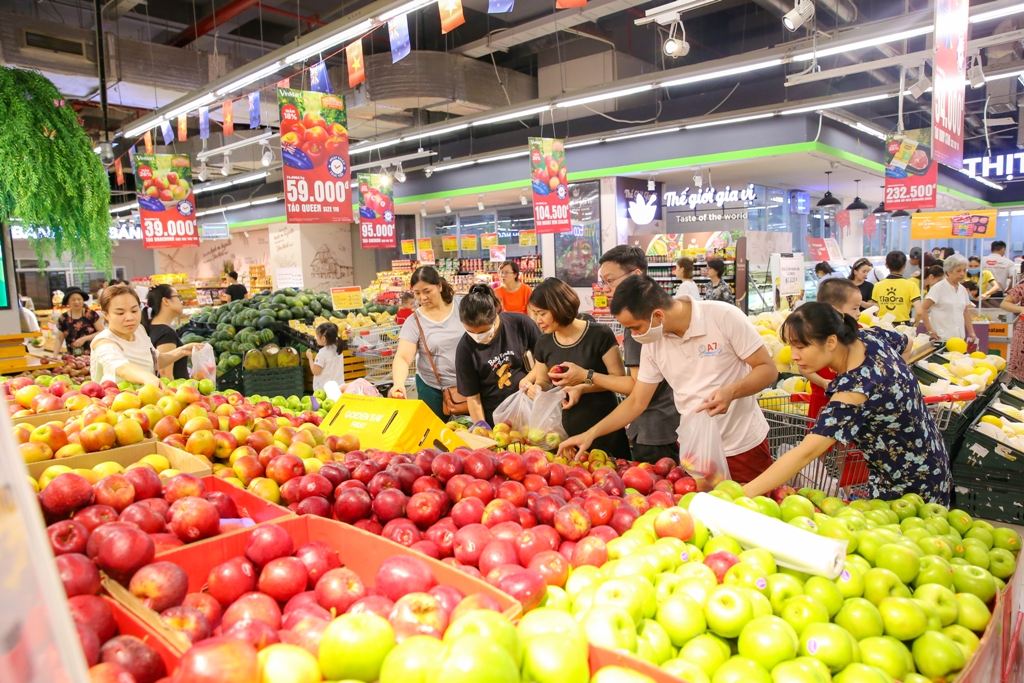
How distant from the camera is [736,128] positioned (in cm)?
1176

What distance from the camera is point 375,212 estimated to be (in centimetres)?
1141

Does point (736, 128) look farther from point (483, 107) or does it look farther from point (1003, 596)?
point (1003, 596)

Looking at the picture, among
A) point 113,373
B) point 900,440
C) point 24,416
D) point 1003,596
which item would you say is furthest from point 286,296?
point 1003,596

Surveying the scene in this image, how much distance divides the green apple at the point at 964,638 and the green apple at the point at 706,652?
63cm

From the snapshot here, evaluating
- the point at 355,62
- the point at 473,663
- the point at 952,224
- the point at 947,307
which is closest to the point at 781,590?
the point at 473,663

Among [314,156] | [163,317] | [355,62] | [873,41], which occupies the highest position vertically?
[873,41]

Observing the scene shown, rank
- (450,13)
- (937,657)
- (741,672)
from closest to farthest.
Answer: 1. (741,672)
2. (937,657)
3. (450,13)

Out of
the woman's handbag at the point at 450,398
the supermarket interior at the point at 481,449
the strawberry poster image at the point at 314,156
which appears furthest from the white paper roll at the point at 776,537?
the strawberry poster image at the point at 314,156

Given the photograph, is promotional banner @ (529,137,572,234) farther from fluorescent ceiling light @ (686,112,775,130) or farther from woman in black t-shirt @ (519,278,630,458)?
woman in black t-shirt @ (519,278,630,458)

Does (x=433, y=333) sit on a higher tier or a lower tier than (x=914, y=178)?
lower

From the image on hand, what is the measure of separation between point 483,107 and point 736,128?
14.7 ft

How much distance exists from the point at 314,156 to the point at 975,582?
6.55 metres

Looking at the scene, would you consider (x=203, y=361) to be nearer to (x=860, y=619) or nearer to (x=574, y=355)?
(x=574, y=355)

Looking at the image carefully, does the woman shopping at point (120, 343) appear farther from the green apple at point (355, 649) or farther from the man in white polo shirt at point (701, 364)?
the green apple at point (355, 649)
